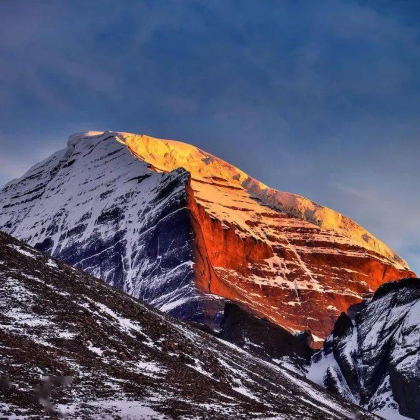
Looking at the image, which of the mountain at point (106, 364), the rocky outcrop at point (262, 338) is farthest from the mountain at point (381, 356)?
the mountain at point (106, 364)

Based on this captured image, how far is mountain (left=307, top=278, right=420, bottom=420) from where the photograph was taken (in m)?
96.6

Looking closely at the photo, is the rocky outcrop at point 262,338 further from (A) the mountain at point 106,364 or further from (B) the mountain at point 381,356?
(A) the mountain at point 106,364

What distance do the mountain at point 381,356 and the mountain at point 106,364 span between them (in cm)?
1769

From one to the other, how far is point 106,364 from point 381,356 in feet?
231

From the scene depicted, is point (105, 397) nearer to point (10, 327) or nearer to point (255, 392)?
point (10, 327)

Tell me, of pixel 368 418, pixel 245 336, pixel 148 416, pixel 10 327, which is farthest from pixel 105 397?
pixel 245 336

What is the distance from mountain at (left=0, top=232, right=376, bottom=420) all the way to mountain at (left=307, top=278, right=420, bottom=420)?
58.1ft

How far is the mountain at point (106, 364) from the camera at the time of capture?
120 feet

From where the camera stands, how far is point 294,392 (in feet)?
237

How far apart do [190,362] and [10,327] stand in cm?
1865

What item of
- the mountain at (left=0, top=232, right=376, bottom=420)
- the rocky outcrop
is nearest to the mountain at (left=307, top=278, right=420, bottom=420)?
the rocky outcrop

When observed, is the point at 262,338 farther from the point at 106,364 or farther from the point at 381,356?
the point at 106,364

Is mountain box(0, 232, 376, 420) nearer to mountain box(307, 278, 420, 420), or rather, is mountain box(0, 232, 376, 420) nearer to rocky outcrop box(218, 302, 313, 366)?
mountain box(307, 278, 420, 420)

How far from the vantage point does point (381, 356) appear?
351 feet
